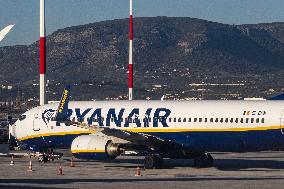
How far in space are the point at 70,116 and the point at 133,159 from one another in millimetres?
7041

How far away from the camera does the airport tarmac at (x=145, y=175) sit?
3497 cm

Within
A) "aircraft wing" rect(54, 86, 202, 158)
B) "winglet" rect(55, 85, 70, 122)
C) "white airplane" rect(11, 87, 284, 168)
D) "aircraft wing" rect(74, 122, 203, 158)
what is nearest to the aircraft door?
"white airplane" rect(11, 87, 284, 168)

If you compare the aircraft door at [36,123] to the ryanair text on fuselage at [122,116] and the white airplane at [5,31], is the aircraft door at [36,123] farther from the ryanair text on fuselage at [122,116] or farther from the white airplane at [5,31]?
the white airplane at [5,31]

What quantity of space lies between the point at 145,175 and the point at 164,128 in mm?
5749

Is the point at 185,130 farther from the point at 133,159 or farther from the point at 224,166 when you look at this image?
the point at 133,159

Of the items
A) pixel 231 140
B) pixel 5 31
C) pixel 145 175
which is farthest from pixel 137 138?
pixel 5 31

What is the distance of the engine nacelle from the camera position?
145 feet

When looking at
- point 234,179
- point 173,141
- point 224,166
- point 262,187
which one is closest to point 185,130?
point 173,141

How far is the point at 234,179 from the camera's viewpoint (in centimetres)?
3769

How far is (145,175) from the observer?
132 feet

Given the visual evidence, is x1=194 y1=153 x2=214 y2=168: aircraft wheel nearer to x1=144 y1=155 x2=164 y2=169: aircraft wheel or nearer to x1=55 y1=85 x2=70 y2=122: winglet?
x1=144 y1=155 x2=164 y2=169: aircraft wheel

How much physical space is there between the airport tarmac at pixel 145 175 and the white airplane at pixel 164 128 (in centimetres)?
113

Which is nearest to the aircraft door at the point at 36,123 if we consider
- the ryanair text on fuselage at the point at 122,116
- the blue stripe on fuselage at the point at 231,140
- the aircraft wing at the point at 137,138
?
the ryanair text on fuselage at the point at 122,116

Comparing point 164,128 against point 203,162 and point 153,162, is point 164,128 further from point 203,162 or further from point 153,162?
point 203,162
